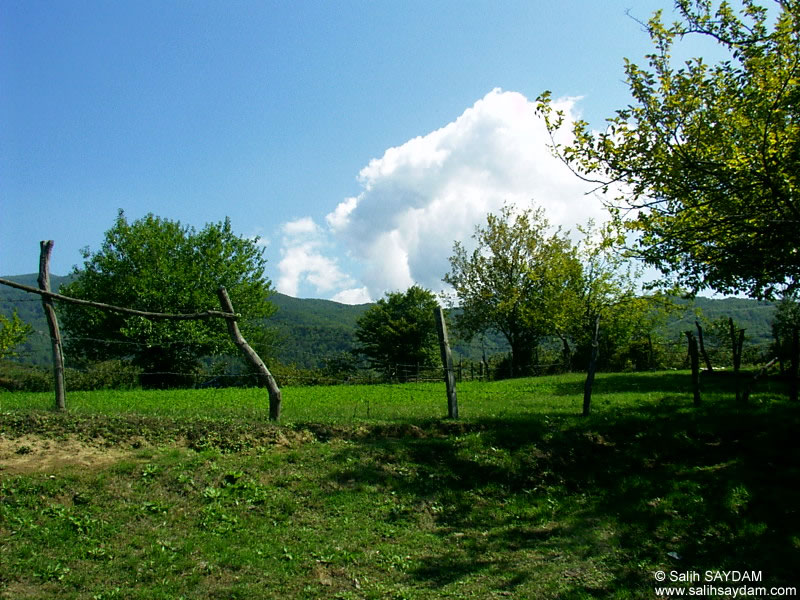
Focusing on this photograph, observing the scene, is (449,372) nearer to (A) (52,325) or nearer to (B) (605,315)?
(A) (52,325)

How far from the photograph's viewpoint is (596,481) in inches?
404

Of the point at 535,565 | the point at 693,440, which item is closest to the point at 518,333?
the point at 693,440

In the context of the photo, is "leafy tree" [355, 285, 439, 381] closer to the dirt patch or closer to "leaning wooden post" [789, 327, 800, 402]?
"leaning wooden post" [789, 327, 800, 402]

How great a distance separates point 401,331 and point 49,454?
199 feet

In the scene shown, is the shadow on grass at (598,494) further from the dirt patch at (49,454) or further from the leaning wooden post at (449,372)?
the dirt patch at (49,454)

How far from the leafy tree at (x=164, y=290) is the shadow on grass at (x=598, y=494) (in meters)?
33.2

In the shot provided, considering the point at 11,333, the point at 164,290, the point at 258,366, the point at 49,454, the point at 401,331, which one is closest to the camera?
the point at 49,454

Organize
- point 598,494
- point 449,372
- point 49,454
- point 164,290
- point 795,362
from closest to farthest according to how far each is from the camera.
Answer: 1. point 49,454
2. point 598,494
3. point 449,372
4. point 795,362
5. point 164,290

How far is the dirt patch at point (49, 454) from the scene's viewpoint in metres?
7.84

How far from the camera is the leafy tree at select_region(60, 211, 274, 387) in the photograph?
41.2m

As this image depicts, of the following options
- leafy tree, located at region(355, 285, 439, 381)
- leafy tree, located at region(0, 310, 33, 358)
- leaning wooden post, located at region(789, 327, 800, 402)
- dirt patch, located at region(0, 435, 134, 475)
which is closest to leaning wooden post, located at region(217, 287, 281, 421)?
dirt patch, located at region(0, 435, 134, 475)

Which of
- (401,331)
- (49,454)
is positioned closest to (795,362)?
(49,454)

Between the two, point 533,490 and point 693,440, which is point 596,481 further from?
point 693,440

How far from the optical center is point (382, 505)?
8.42 metres
